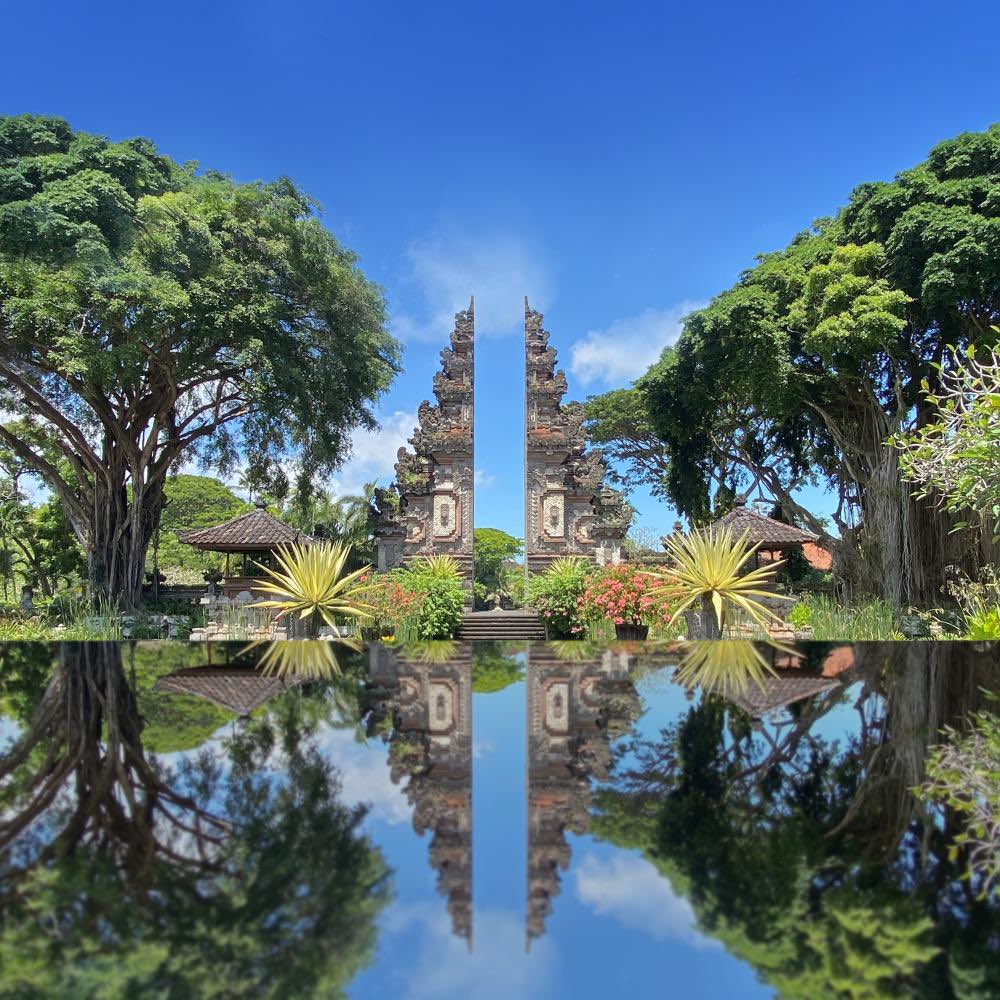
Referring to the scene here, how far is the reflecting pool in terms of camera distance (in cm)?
112

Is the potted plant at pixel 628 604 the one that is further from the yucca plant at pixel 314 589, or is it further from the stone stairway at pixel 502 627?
the yucca plant at pixel 314 589

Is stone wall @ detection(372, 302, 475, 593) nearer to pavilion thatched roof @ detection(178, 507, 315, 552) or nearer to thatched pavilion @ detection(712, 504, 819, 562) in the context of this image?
pavilion thatched roof @ detection(178, 507, 315, 552)

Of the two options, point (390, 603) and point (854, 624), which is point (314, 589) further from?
point (854, 624)

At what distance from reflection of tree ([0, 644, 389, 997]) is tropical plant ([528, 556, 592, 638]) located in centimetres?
1034

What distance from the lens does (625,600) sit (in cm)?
1086

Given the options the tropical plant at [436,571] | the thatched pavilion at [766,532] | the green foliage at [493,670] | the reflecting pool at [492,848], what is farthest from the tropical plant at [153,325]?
the reflecting pool at [492,848]

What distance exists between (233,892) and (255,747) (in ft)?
2.95

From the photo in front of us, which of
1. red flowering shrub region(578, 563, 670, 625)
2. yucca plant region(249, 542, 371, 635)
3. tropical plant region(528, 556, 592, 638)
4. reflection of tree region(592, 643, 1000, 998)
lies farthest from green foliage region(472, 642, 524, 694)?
tropical plant region(528, 556, 592, 638)

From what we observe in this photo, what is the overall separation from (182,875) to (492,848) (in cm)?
70

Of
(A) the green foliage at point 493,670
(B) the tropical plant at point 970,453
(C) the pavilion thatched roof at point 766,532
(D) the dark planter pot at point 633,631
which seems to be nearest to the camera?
(A) the green foliage at point 493,670

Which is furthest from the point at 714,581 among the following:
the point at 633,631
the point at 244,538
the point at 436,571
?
the point at 244,538

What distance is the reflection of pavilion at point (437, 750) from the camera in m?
1.46

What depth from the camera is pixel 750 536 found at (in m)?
13.8

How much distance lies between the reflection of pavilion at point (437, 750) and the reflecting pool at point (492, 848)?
0.5 inches
